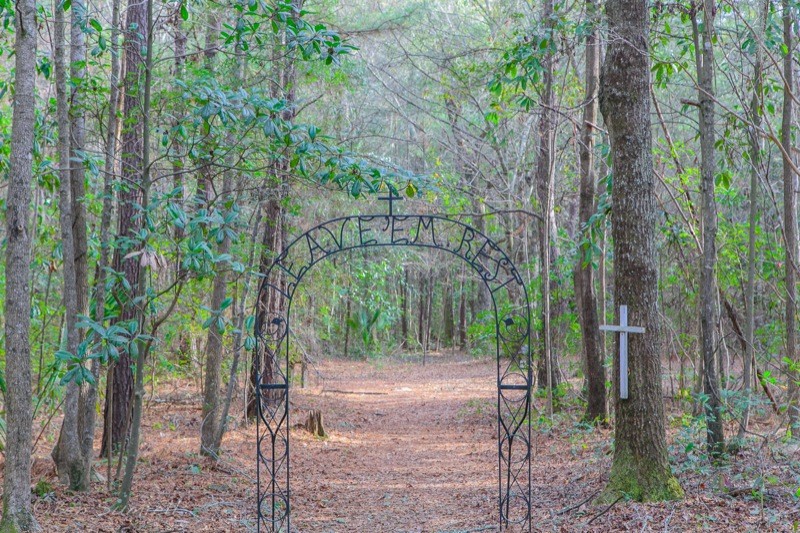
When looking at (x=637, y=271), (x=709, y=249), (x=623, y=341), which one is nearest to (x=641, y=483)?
(x=623, y=341)

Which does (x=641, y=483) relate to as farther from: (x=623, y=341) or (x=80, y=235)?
(x=80, y=235)

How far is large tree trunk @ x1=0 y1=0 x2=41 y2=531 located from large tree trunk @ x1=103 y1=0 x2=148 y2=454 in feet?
4.43

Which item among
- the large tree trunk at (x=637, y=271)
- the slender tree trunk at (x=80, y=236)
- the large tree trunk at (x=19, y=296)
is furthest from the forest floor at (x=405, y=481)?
the large tree trunk at (x=19, y=296)

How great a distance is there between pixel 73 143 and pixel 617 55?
499 cm

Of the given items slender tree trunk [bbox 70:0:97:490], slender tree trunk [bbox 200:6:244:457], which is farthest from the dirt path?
slender tree trunk [bbox 70:0:97:490]

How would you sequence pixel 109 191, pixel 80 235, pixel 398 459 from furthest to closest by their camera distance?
pixel 398 459, pixel 80 235, pixel 109 191

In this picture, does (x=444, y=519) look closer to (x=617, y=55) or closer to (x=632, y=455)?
(x=632, y=455)

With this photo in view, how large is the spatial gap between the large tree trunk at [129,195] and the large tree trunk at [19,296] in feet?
4.43

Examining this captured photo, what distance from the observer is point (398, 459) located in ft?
34.2

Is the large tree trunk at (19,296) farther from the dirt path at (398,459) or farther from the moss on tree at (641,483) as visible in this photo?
the moss on tree at (641,483)

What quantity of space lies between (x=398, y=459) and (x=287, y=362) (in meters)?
4.94

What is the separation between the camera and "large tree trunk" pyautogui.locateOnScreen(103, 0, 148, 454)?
6559 millimetres

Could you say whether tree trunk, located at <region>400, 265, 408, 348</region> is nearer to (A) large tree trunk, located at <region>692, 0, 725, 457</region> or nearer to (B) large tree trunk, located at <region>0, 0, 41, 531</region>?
(A) large tree trunk, located at <region>692, 0, 725, 457</region>

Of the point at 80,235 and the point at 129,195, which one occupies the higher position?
the point at 129,195
